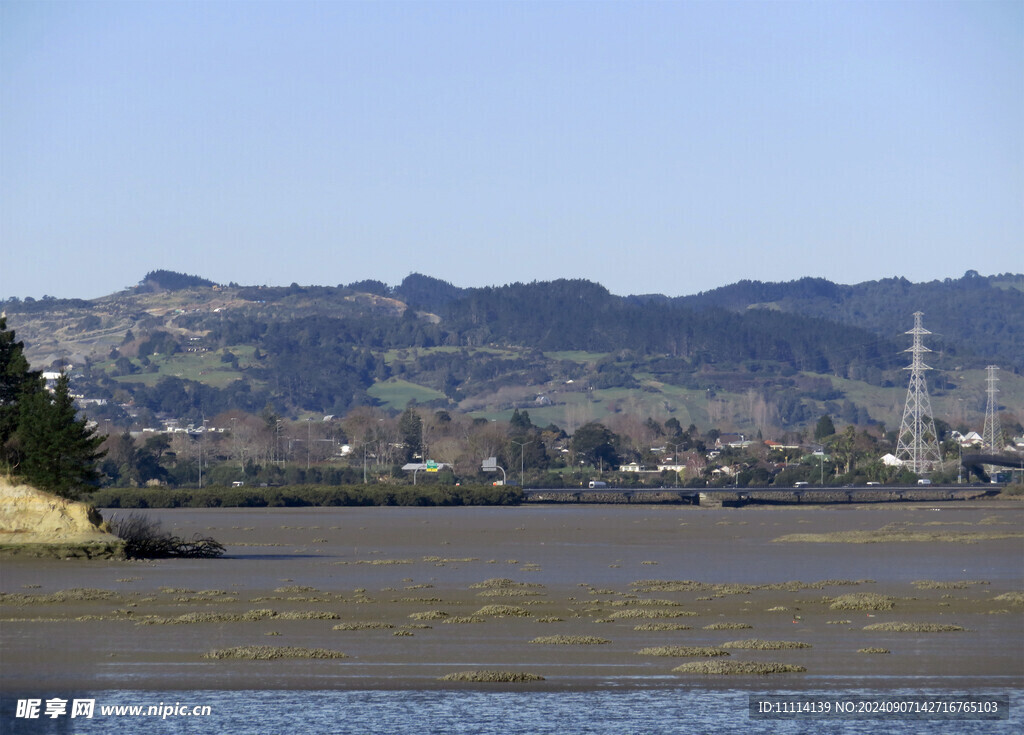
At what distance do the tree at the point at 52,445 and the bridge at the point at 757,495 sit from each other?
96.5m

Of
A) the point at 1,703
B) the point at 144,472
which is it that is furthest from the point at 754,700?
the point at 144,472

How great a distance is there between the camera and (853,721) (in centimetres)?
1748

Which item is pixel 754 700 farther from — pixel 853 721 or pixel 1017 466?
pixel 1017 466

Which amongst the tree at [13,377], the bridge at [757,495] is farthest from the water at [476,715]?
the bridge at [757,495]

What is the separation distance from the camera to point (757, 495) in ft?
474

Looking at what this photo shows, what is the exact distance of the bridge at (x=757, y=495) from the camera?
138 m

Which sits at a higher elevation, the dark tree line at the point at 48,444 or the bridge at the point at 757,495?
the dark tree line at the point at 48,444

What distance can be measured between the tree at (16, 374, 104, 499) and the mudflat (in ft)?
13.2

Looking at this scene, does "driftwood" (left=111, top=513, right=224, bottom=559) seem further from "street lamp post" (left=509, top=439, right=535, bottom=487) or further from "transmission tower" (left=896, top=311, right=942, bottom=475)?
"transmission tower" (left=896, top=311, right=942, bottom=475)

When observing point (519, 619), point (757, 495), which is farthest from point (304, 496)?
point (519, 619)

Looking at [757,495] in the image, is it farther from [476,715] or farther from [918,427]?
[476,715]

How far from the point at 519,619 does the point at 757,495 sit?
120176mm

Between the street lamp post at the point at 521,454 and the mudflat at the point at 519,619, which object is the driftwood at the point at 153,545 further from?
the street lamp post at the point at 521,454

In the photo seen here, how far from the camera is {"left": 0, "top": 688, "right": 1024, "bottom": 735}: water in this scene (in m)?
16.7
